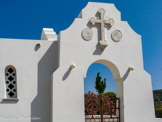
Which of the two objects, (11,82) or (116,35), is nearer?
(11,82)

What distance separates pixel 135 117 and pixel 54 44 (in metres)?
5.17

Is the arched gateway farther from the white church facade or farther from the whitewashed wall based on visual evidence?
the whitewashed wall

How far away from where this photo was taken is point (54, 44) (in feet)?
38.5

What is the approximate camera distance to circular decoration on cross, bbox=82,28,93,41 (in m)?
11.4

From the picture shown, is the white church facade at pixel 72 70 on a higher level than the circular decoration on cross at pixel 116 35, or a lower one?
lower

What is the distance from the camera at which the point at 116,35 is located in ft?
38.9

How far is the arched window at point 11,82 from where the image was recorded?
35.8 feet

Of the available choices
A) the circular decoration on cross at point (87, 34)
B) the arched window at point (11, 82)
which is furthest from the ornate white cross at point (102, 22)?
the arched window at point (11, 82)

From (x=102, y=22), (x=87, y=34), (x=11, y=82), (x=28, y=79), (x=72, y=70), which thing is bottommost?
(x=11, y=82)

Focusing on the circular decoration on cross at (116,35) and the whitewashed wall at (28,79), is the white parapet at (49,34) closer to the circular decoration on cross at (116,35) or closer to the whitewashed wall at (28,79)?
the whitewashed wall at (28,79)

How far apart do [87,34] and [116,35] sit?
1.50 metres

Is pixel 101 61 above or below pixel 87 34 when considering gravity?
below

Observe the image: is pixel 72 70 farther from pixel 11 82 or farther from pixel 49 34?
pixel 49 34

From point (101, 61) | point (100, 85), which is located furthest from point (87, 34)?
point (100, 85)
